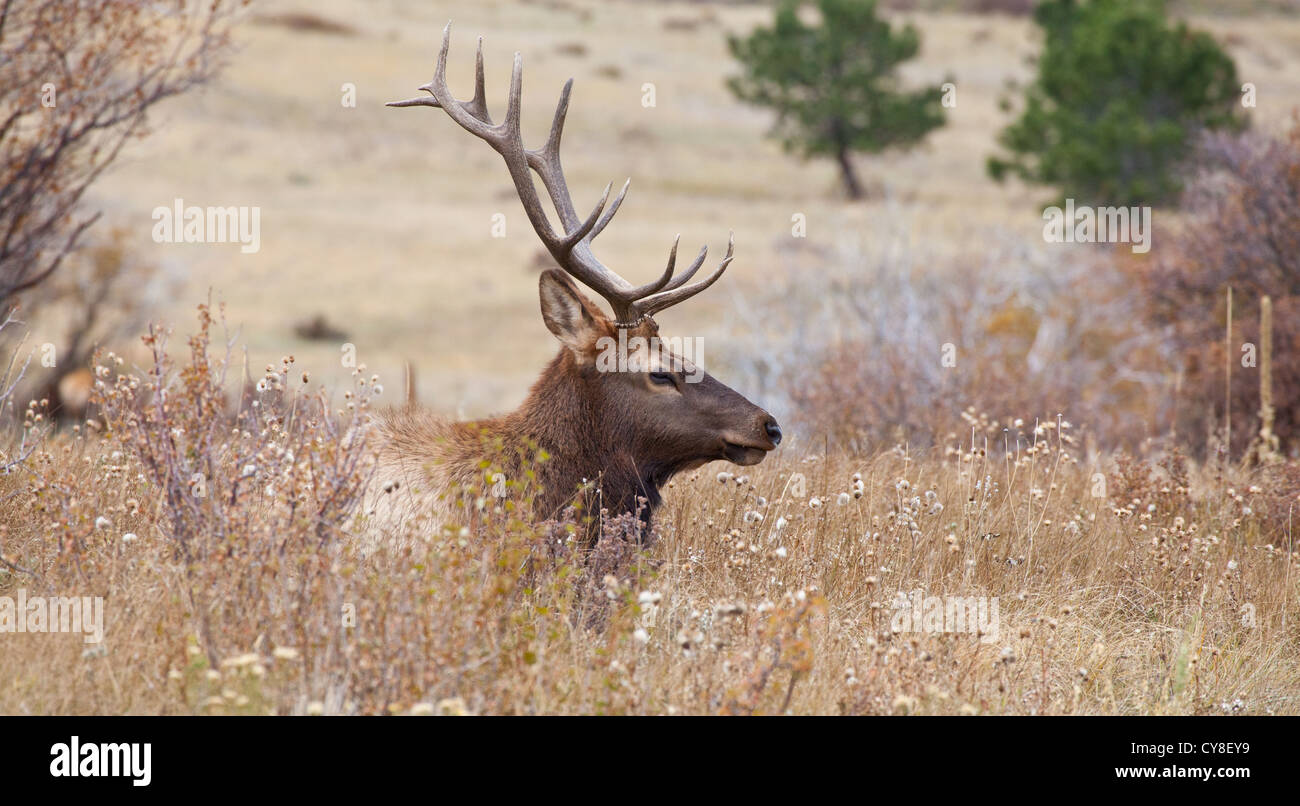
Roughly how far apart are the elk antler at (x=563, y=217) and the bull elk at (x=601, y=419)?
0.04 ft

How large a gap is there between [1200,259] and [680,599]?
934cm

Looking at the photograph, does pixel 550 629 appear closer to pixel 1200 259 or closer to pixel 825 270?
pixel 1200 259

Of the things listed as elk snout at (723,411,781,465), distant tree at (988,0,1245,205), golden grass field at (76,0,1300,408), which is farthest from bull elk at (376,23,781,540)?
distant tree at (988,0,1245,205)

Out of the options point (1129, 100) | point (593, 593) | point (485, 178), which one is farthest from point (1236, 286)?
point (485, 178)

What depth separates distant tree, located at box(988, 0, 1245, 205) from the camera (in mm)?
31406

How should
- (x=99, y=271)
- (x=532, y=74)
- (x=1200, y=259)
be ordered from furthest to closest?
(x=532, y=74)
(x=99, y=271)
(x=1200, y=259)

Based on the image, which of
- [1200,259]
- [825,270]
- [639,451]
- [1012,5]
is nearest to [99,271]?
[825,270]

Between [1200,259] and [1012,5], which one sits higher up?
[1012,5]

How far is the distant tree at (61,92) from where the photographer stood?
31.4 feet

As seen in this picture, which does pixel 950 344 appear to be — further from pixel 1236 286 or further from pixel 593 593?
pixel 593 593

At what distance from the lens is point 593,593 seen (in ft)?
17.4

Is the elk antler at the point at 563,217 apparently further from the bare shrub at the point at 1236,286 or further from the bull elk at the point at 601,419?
the bare shrub at the point at 1236,286

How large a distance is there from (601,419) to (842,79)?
140 ft

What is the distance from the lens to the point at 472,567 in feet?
15.5
